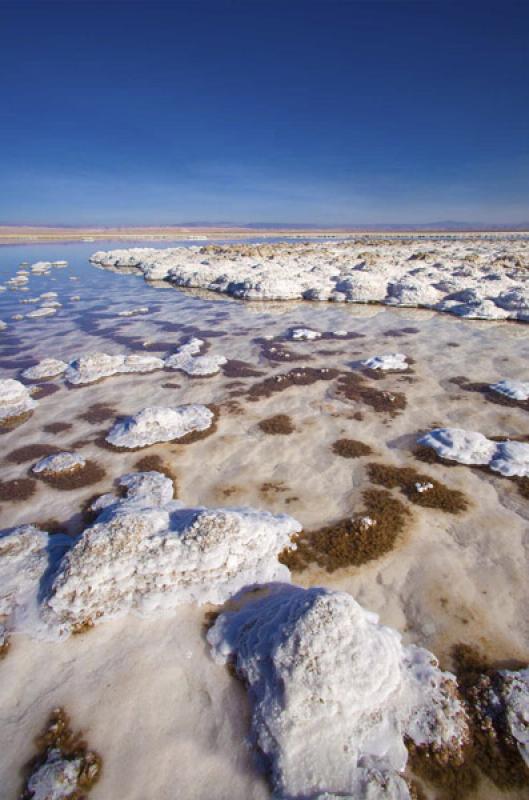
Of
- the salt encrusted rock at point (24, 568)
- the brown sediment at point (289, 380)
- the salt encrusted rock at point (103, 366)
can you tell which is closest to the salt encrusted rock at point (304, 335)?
the brown sediment at point (289, 380)

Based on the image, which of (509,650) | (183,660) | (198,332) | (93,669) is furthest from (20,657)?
(198,332)

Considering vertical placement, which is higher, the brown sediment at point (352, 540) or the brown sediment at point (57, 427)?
the brown sediment at point (352, 540)

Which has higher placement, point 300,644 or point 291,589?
point 300,644

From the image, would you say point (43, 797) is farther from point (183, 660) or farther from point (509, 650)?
point (509, 650)

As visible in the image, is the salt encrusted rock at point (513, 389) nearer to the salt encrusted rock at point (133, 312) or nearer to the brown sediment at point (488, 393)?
the brown sediment at point (488, 393)

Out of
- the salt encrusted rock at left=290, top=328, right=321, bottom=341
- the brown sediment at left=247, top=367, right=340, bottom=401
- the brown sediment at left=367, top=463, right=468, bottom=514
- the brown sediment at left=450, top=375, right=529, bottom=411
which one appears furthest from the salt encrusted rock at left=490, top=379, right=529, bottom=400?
the salt encrusted rock at left=290, top=328, right=321, bottom=341

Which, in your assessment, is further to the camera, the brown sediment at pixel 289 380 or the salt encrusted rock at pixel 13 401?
the brown sediment at pixel 289 380
